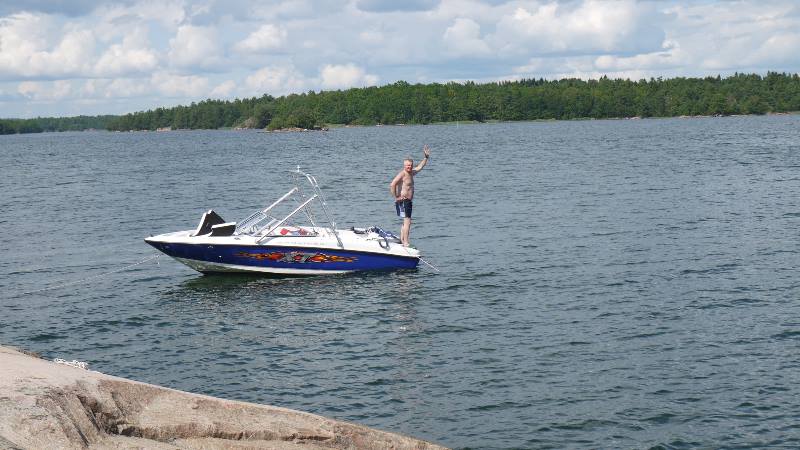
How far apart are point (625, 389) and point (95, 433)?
9.88 meters

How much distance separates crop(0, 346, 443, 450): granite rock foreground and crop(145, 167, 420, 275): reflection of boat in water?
14648mm

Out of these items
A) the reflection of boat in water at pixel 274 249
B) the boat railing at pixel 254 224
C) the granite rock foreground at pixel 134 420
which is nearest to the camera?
the granite rock foreground at pixel 134 420

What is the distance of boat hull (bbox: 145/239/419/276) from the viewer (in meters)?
24.7

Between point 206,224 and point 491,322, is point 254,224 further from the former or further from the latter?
point 491,322

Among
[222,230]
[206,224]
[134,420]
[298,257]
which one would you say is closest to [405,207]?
[298,257]

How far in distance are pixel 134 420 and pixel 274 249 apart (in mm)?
16055

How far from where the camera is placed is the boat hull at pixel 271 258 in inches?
973

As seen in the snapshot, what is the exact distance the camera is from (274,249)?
2472cm

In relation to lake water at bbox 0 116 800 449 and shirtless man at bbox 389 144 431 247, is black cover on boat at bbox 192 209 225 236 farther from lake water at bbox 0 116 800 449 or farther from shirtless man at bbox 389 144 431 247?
shirtless man at bbox 389 144 431 247

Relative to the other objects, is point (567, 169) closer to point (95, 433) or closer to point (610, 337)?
point (610, 337)

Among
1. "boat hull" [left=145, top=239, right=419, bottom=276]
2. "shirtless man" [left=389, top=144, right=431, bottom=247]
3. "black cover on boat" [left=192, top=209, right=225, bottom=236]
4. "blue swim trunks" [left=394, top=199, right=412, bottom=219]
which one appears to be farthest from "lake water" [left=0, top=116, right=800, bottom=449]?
"blue swim trunks" [left=394, top=199, right=412, bottom=219]

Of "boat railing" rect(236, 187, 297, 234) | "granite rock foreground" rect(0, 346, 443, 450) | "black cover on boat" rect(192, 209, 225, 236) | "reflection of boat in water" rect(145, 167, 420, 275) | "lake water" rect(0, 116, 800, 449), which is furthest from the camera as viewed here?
"boat railing" rect(236, 187, 297, 234)

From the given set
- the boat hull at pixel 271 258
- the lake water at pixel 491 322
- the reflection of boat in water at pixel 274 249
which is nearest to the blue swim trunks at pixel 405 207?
the reflection of boat in water at pixel 274 249

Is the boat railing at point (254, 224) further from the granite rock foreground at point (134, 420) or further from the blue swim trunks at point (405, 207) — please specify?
the granite rock foreground at point (134, 420)
